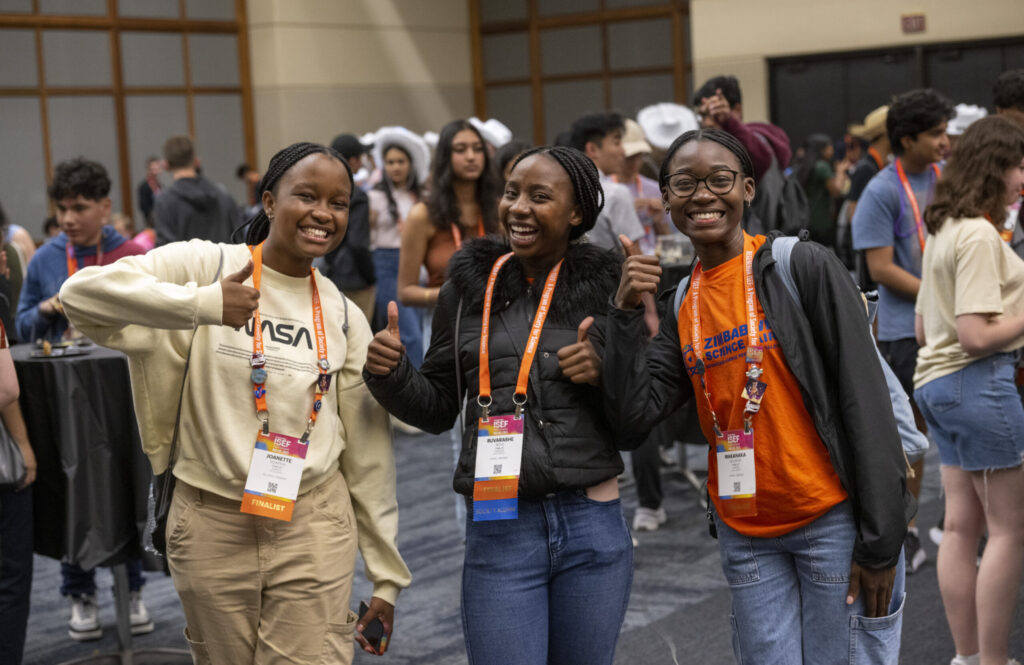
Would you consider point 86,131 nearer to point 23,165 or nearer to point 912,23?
point 23,165

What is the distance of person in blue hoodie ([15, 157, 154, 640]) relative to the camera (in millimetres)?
4605

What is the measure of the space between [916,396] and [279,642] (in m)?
2.10

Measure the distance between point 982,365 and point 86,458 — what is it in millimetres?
2820

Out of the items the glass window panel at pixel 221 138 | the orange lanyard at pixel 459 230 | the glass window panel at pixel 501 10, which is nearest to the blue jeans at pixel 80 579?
the orange lanyard at pixel 459 230

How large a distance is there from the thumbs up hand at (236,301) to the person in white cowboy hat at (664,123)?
5698mm

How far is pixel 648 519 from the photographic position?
5.65 meters

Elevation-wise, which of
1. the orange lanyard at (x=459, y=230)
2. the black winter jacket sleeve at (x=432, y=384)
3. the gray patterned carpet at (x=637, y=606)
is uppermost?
the orange lanyard at (x=459, y=230)

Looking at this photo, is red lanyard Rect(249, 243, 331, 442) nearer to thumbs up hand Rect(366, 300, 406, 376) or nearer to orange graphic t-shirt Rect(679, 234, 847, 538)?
thumbs up hand Rect(366, 300, 406, 376)

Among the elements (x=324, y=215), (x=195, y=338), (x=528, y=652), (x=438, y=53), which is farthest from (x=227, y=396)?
(x=438, y=53)

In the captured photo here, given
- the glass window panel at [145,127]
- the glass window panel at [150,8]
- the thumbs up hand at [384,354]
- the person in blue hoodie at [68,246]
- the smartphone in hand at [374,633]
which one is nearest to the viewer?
the thumbs up hand at [384,354]

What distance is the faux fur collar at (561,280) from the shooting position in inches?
99.7

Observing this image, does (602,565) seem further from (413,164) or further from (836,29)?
(836,29)

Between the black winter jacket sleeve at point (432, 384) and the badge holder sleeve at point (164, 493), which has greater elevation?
the black winter jacket sleeve at point (432, 384)

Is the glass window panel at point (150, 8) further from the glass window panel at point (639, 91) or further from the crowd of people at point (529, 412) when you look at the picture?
the crowd of people at point (529, 412)
